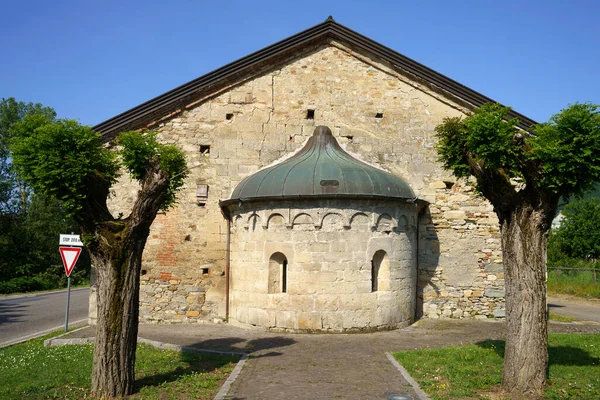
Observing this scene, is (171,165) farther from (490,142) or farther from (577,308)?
(577,308)

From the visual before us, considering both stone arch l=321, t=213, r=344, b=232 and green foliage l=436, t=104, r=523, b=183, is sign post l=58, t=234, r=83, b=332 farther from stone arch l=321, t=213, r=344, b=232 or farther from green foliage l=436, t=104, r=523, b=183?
green foliage l=436, t=104, r=523, b=183

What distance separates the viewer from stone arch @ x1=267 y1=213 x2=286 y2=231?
11344 mm

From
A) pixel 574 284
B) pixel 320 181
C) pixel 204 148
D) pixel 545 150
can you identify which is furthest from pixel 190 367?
pixel 574 284

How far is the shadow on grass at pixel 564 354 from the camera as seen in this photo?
811 cm

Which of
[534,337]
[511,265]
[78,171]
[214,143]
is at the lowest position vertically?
[534,337]

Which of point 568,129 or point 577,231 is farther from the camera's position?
point 577,231

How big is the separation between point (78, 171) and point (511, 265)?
234 inches

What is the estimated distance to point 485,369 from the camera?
7.67 meters

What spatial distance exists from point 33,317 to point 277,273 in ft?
29.5

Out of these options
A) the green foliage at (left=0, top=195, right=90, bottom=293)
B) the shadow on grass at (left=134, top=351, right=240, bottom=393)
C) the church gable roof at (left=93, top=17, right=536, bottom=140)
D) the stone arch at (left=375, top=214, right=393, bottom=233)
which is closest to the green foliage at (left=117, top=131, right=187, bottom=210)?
the shadow on grass at (left=134, top=351, right=240, bottom=393)

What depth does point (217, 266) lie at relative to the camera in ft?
42.1

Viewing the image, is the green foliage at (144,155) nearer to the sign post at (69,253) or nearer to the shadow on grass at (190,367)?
the shadow on grass at (190,367)

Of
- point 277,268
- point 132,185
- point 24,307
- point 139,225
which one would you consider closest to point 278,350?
point 277,268

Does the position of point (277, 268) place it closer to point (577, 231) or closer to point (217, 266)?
point (217, 266)
